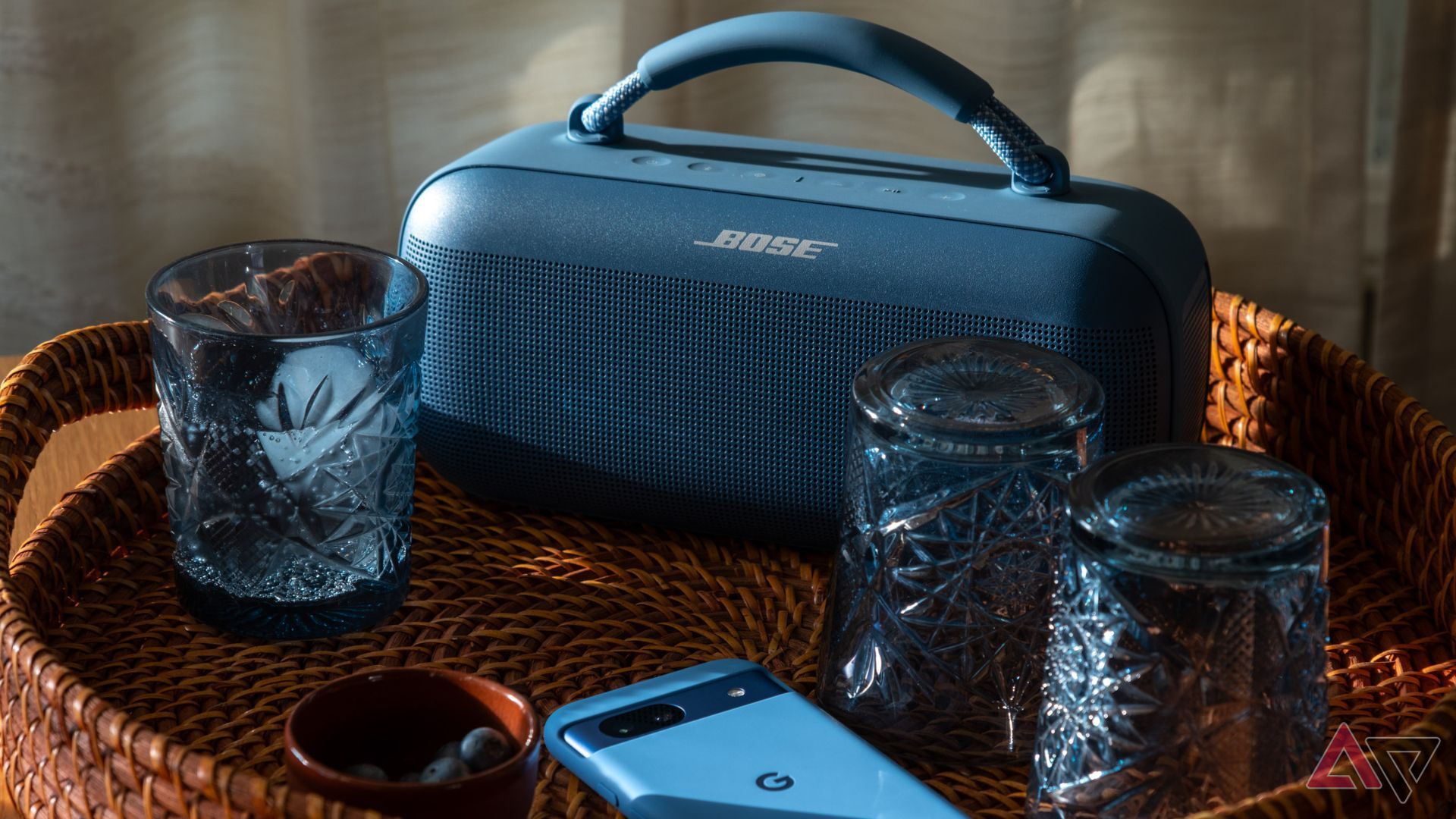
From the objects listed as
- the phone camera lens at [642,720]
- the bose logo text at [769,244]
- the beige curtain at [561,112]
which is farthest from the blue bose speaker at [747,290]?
the beige curtain at [561,112]

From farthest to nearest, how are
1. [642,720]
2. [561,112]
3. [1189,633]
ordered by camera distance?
[561,112], [642,720], [1189,633]

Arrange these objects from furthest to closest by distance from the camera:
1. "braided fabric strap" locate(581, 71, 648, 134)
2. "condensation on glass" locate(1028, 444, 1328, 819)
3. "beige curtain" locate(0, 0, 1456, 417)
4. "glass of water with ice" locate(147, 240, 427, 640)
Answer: "beige curtain" locate(0, 0, 1456, 417), "braided fabric strap" locate(581, 71, 648, 134), "glass of water with ice" locate(147, 240, 427, 640), "condensation on glass" locate(1028, 444, 1328, 819)

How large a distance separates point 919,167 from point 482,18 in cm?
53

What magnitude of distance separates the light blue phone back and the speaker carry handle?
0.26m

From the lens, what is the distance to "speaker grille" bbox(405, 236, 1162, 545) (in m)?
0.64

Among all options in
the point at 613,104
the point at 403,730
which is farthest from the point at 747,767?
the point at 613,104

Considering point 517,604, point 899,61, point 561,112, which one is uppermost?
point 899,61

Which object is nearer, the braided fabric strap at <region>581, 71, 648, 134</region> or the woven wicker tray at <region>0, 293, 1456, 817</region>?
the woven wicker tray at <region>0, 293, 1456, 817</region>

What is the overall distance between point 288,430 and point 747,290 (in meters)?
0.20

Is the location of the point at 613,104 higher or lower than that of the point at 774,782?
higher

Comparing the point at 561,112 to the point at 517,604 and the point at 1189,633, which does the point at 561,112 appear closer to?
the point at 517,604

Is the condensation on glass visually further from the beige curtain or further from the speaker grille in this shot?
the beige curtain

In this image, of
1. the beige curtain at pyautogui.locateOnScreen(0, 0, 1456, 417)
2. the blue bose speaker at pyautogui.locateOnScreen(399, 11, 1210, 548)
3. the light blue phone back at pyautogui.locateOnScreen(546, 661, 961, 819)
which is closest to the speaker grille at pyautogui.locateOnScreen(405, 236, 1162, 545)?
the blue bose speaker at pyautogui.locateOnScreen(399, 11, 1210, 548)

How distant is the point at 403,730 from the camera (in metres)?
0.50
